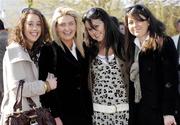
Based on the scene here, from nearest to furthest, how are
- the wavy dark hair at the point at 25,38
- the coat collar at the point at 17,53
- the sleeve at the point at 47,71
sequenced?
the coat collar at the point at 17,53 < the wavy dark hair at the point at 25,38 < the sleeve at the point at 47,71

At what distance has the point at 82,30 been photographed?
4.68 m

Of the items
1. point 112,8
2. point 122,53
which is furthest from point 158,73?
point 112,8

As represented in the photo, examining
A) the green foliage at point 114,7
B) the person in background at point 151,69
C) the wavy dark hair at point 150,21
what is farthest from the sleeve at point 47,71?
the green foliage at point 114,7

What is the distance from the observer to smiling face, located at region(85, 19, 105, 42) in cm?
454

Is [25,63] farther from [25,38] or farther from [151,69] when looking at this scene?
[151,69]

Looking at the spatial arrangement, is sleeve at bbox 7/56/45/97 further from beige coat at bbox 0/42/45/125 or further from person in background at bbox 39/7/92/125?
person in background at bbox 39/7/92/125

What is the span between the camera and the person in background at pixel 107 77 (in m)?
4.54

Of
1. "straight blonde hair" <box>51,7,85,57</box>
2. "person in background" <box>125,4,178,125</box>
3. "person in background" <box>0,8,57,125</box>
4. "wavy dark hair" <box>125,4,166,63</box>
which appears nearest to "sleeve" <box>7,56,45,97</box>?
"person in background" <box>0,8,57,125</box>

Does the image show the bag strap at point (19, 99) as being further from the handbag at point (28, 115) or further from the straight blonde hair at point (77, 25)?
the straight blonde hair at point (77, 25)

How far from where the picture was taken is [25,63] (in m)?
4.16

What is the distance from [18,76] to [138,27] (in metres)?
1.34

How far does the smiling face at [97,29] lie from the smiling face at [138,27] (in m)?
0.30

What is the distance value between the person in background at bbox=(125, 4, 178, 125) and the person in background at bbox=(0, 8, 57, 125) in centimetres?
91

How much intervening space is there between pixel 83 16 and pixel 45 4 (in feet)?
59.6
